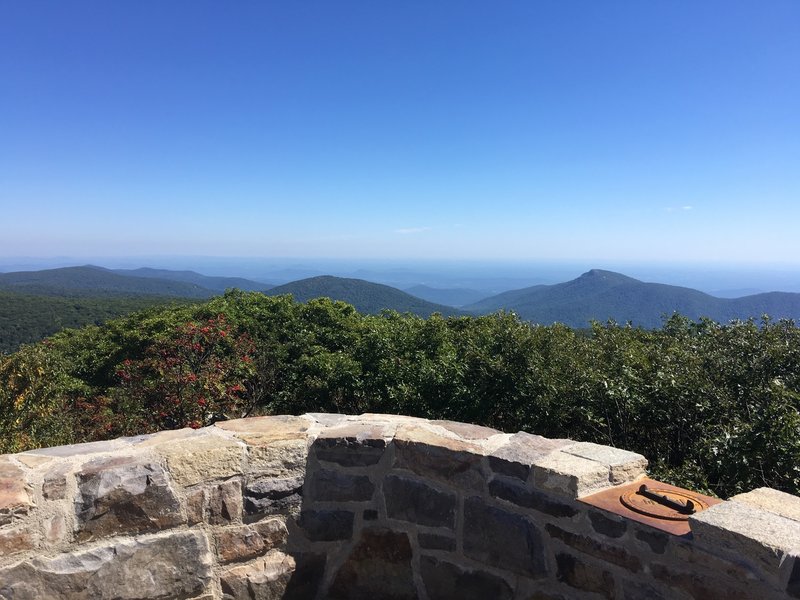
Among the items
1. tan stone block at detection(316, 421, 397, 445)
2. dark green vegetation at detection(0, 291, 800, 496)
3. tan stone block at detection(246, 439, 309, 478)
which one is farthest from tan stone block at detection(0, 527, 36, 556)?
dark green vegetation at detection(0, 291, 800, 496)

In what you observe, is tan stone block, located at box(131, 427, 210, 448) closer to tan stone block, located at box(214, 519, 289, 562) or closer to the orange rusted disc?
tan stone block, located at box(214, 519, 289, 562)

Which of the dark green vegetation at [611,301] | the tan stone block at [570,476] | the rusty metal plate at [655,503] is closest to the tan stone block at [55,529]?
the tan stone block at [570,476]

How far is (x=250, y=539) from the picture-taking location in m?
2.41

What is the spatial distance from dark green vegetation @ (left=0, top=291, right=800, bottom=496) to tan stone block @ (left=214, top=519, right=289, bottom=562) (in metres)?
1.88

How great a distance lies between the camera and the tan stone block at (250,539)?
7.68ft

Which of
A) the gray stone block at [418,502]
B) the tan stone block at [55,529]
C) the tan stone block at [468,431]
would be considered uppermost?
the tan stone block at [468,431]

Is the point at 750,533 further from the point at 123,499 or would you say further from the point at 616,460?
the point at 123,499

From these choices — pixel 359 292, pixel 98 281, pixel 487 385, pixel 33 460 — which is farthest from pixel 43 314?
pixel 98 281

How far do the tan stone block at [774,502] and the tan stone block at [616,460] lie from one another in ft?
1.37

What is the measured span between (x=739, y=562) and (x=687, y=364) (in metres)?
2.42

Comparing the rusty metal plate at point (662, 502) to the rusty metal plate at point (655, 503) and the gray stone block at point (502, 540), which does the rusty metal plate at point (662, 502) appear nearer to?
the rusty metal plate at point (655, 503)

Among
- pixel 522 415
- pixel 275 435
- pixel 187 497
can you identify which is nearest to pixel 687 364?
pixel 522 415

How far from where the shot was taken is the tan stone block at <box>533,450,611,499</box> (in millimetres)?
2025

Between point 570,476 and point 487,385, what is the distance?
6.68 feet
